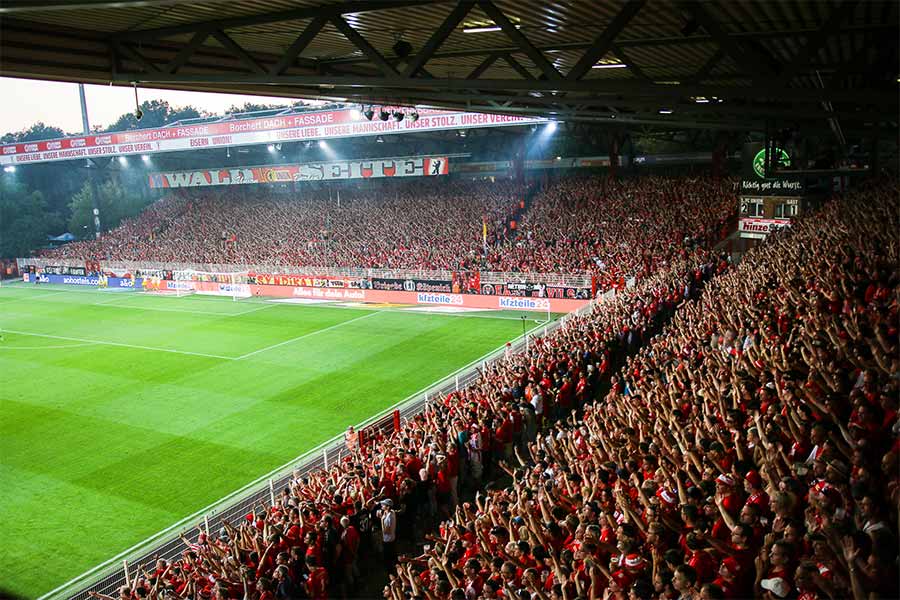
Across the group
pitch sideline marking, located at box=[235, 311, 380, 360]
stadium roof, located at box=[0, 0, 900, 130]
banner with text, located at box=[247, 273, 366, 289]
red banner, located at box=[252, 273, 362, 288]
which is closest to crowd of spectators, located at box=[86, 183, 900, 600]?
stadium roof, located at box=[0, 0, 900, 130]

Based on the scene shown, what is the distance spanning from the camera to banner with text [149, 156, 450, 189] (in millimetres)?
43031

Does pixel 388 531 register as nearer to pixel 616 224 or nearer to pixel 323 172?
pixel 616 224

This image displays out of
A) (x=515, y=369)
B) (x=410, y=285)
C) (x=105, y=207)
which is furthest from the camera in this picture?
(x=105, y=207)

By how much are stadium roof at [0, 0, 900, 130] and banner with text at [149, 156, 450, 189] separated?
30.8 m

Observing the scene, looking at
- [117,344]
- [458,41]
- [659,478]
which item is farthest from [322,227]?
[659,478]

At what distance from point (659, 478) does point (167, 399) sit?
17.8m

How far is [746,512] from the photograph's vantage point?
5.30m

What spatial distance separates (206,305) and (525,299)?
1788cm

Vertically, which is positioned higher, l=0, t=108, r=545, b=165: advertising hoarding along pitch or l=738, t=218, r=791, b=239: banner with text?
l=0, t=108, r=545, b=165: advertising hoarding along pitch

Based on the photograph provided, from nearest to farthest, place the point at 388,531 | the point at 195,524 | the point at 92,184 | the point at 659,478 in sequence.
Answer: the point at 659,478 < the point at 388,531 < the point at 195,524 < the point at 92,184

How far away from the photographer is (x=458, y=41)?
1095cm

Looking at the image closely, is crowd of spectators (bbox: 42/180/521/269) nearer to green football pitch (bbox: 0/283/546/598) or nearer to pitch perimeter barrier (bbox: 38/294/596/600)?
green football pitch (bbox: 0/283/546/598)

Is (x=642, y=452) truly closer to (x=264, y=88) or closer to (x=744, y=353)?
(x=744, y=353)

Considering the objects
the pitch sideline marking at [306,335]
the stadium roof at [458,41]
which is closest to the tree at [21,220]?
the pitch sideline marking at [306,335]
